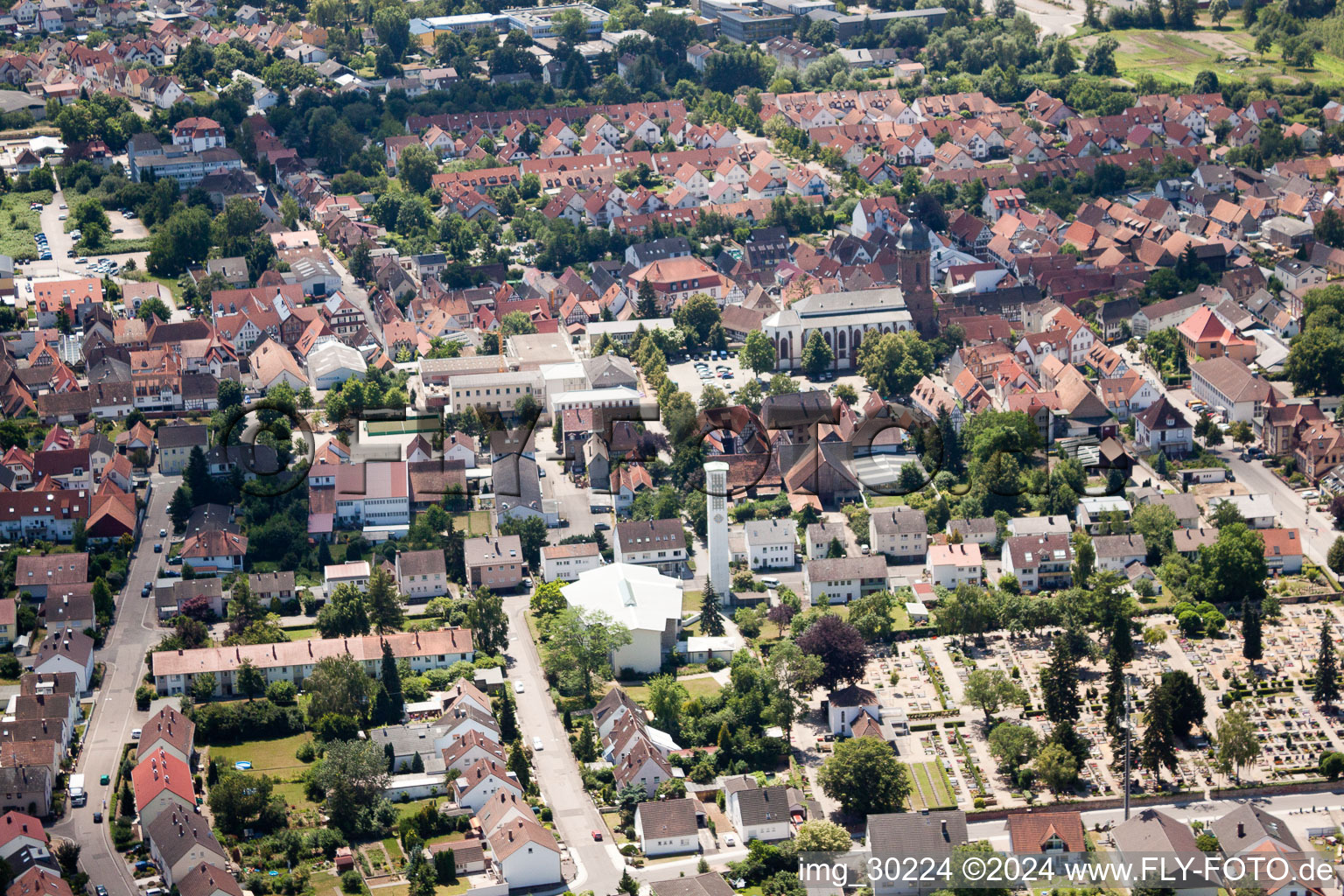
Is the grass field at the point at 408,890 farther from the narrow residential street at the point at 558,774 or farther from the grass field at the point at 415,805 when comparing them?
the grass field at the point at 415,805

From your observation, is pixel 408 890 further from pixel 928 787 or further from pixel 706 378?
pixel 706 378

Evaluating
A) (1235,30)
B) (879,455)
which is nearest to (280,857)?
(879,455)

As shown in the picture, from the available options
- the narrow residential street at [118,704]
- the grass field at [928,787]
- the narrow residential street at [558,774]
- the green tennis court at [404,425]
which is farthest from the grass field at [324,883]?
the green tennis court at [404,425]

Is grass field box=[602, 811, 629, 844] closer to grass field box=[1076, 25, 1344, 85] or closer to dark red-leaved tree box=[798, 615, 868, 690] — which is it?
dark red-leaved tree box=[798, 615, 868, 690]

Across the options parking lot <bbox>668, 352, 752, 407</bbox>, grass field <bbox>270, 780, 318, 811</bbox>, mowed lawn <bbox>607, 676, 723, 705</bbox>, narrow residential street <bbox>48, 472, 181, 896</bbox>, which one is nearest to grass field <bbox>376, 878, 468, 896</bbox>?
grass field <bbox>270, 780, 318, 811</bbox>

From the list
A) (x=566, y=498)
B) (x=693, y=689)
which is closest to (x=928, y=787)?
(x=693, y=689)
